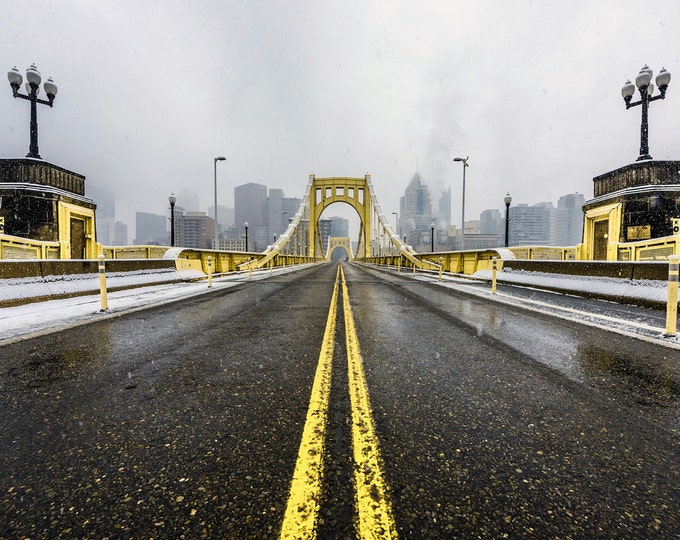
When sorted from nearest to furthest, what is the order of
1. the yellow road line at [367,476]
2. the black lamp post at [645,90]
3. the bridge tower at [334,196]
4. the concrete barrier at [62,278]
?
the yellow road line at [367,476] → the concrete barrier at [62,278] → the black lamp post at [645,90] → the bridge tower at [334,196]

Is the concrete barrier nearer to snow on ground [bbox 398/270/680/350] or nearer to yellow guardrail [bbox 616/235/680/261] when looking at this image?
snow on ground [bbox 398/270/680/350]

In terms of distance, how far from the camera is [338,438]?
6.59 feet

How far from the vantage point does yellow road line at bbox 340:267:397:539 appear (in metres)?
1.33

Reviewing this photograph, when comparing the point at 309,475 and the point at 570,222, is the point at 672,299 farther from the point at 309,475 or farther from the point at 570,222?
the point at 570,222

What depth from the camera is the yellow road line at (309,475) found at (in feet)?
4.40

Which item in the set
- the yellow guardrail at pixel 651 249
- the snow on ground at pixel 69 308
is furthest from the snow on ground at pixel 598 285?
the snow on ground at pixel 69 308

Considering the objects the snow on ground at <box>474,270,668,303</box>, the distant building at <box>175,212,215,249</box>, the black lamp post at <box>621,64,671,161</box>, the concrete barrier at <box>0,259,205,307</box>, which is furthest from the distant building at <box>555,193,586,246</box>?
the concrete barrier at <box>0,259,205,307</box>

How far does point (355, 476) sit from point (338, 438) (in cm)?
37

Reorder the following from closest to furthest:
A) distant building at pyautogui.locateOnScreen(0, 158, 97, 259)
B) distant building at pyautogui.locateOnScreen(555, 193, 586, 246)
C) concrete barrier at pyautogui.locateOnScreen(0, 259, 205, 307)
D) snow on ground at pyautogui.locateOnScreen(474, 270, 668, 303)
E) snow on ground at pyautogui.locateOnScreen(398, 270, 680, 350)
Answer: snow on ground at pyautogui.locateOnScreen(398, 270, 680, 350)
concrete barrier at pyautogui.locateOnScreen(0, 259, 205, 307)
snow on ground at pyautogui.locateOnScreen(474, 270, 668, 303)
distant building at pyautogui.locateOnScreen(0, 158, 97, 259)
distant building at pyautogui.locateOnScreen(555, 193, 586, 246)

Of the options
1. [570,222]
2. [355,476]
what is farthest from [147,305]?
[570,222]

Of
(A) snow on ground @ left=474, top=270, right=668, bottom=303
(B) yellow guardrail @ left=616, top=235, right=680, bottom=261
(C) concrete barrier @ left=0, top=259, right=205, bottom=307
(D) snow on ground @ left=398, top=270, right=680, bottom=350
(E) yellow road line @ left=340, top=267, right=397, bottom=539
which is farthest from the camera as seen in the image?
(B) yellow guardrail @ left=616, top=235, right=680, bottom=261

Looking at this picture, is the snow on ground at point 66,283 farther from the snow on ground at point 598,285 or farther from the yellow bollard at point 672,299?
the snow on ground at point 598,285

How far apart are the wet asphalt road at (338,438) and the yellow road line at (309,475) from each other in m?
0.05

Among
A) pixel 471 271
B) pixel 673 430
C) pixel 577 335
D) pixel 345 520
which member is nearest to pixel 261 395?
pixel 345 520
